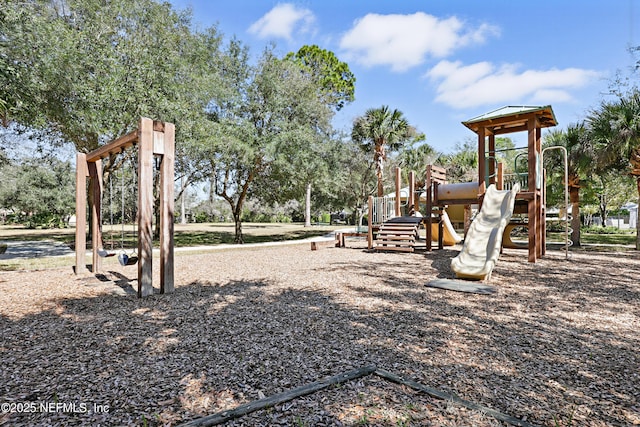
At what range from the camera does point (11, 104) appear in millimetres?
8109

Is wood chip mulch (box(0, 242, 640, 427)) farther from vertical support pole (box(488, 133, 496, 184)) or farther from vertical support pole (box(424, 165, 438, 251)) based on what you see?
vertical support pole (box(488, 133, 496, 184))

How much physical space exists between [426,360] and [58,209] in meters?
38.4

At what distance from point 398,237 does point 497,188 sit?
3458 millimetres

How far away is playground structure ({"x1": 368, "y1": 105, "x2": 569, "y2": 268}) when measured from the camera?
10258 millimetres

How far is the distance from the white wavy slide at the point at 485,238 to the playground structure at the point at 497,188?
391 mm

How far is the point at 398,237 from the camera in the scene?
38.7ft

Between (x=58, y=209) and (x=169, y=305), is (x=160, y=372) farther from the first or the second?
(x=58, y=209)

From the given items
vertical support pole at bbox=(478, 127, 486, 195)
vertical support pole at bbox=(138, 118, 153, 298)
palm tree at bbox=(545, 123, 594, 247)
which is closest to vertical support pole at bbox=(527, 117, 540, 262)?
vertical support pole at bbox=(478, 127, 486, 195)

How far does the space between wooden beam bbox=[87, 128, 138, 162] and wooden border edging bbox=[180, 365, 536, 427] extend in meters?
4.95

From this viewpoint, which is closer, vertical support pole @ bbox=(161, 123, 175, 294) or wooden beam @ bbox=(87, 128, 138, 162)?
vertical support pole @ bbox=(161, 123, 175, 294)

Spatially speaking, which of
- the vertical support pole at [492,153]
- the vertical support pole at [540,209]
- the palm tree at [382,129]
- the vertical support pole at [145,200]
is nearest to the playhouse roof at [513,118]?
the vertical support pole at [540,209]

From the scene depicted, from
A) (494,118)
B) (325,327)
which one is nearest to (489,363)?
(325,327)

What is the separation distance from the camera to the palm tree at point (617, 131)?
476 inches

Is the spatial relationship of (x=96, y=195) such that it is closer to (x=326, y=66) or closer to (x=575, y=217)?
(x=575, y=217)
